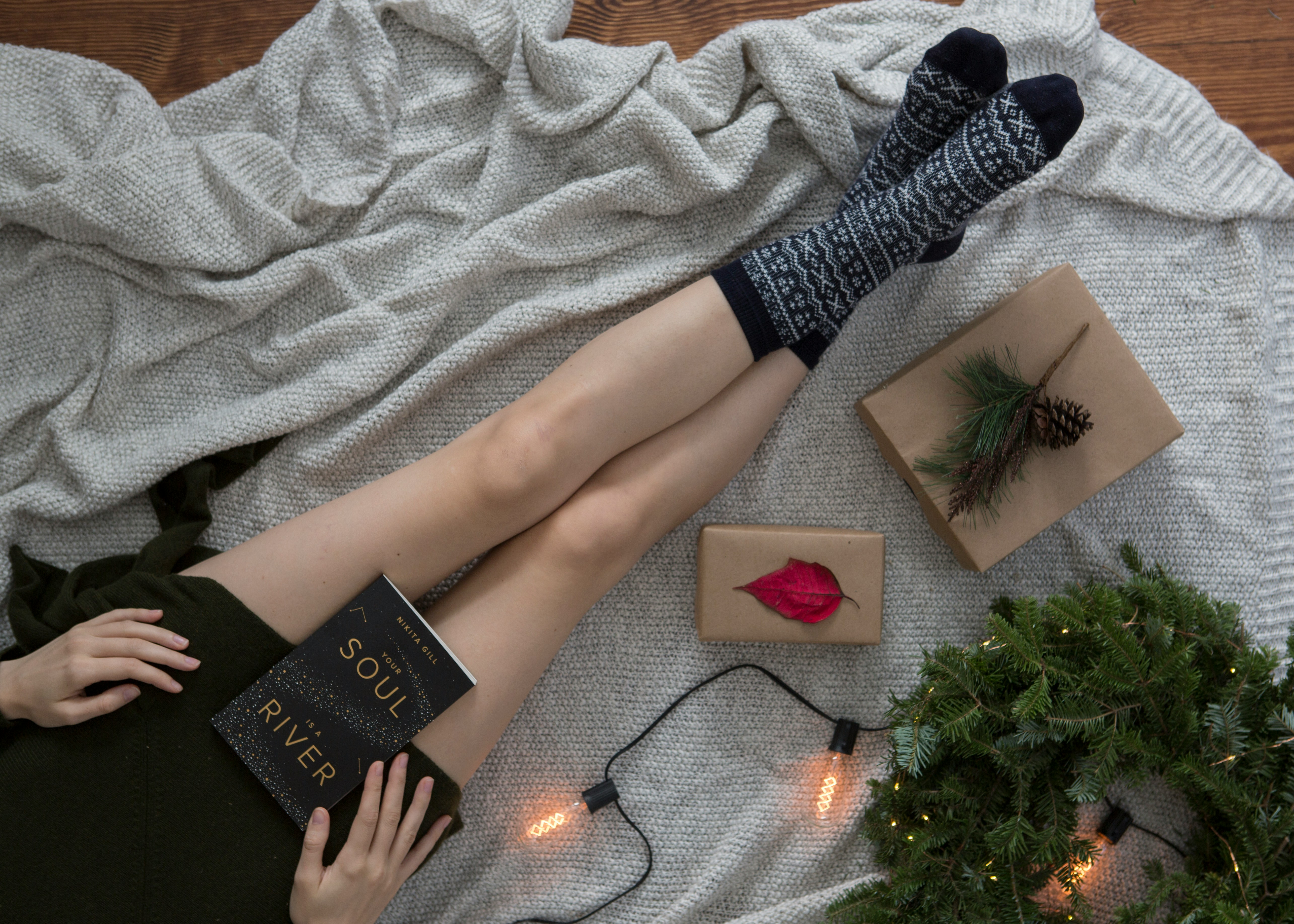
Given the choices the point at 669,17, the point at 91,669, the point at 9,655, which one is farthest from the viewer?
the point at 669,17

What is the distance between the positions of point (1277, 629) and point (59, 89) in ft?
5.59

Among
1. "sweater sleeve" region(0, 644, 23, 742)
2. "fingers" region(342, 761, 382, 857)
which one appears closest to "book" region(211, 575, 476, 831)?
"fingers" region(342, 761, 382, 857)

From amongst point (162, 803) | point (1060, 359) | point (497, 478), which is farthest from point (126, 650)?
point (1060, 359)

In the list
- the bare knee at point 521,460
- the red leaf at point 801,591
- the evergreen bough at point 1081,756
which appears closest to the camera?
the evergreen bough at point 1081,756

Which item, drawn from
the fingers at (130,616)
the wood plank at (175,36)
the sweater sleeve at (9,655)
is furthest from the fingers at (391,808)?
the wood plank at (175,36)

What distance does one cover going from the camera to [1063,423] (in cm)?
93

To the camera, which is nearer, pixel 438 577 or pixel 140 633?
pixel 140 633

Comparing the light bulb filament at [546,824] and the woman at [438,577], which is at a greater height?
the woman at [438,577]

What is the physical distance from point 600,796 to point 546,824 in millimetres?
86

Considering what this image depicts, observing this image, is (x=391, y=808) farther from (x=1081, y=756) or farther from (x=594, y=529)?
(x=1081, y=756)

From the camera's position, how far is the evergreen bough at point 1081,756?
0.78 metres

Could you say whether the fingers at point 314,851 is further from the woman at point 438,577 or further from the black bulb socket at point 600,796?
the black bulb socket at point 600,796

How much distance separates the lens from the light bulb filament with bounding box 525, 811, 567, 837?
1056 mm

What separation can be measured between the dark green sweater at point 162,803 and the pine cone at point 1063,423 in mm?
794
